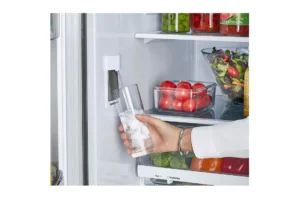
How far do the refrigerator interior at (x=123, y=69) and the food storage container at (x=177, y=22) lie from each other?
45 millimetres

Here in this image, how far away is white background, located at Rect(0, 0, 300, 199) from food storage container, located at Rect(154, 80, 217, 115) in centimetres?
40

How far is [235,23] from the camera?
2174mm

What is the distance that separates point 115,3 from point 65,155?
475 mm

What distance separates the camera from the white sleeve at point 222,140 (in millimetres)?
2090

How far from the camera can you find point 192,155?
2.27 meters

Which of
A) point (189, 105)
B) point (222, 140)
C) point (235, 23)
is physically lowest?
point (222, 140)

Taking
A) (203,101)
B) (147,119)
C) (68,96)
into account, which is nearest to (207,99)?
(203,101)

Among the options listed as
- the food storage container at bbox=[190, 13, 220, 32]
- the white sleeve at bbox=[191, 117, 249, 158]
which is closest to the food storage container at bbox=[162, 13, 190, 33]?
the food storage container at bbox=[190, 13, 220, 32]

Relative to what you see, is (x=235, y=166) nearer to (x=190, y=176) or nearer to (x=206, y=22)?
(x=190, y=176)

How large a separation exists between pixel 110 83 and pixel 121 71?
74 mm

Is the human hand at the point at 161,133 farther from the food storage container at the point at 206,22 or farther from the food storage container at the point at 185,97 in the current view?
the food storage container at the point at 206,22
